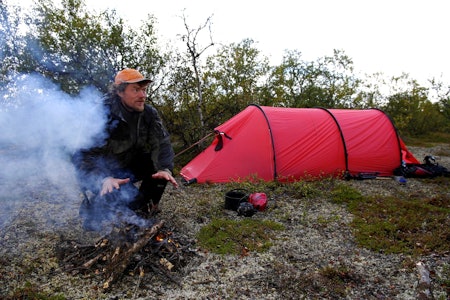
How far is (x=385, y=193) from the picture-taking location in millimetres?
5242

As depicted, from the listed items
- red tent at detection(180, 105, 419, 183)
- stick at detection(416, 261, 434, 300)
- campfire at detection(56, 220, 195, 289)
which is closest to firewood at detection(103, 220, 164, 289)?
campfire at detection(56, 220, 195, 289)

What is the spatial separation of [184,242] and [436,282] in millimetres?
2235

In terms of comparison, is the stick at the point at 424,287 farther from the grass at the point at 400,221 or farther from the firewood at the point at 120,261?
the firewood at the point at 120,261

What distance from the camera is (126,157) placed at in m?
3.61

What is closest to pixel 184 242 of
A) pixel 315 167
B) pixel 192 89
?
pixel 315 167

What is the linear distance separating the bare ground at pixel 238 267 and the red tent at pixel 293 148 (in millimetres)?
1644

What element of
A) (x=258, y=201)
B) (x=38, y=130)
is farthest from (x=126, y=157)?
(x=258, y=201)

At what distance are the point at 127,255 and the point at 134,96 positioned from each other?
160 cm

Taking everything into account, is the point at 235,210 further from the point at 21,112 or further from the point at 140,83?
the point at 21,112

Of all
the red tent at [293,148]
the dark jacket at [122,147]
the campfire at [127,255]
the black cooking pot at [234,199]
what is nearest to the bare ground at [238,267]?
the campfire at [127,255]

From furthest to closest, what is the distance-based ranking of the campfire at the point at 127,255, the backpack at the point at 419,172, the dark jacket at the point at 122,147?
the backpack at the point at 419,172 < the dark jacket at the point at 122,147 < the campfire at the point at 127,255

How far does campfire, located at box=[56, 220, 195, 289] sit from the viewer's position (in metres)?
2.62

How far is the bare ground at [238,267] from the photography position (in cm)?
247

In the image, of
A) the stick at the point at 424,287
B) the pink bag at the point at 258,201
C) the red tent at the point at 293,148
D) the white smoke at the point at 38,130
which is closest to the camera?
the stick at the point at 424,287
